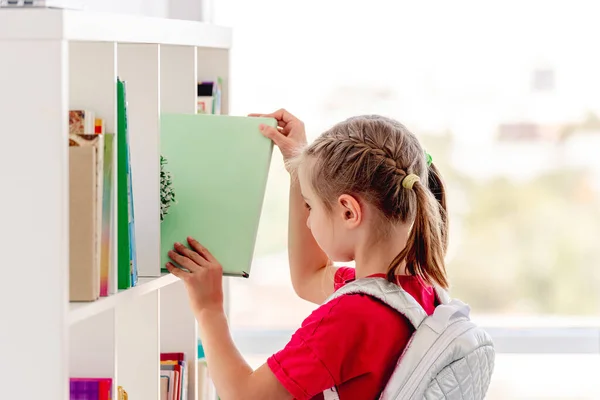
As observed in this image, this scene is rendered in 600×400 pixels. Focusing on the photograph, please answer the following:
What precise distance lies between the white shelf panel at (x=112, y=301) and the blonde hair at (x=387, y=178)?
0.30 m

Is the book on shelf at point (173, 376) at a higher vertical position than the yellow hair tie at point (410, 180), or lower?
lower

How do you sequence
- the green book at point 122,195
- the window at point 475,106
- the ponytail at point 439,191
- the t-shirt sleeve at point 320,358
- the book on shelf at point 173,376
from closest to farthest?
the green book at point 122,195 < the t-shirt sleeve at point 320,358 < the ponytail at point 439,191 < the book on shelf at point 173,376 < the window at point 475,106

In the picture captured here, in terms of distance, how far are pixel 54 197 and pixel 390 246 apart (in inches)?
23.5

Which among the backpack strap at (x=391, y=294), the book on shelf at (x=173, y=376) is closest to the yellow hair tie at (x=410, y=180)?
the backpack strap at (x=391, y=294)

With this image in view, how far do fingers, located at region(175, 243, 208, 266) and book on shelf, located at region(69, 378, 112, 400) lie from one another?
0.77 ft

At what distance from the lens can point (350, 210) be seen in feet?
4.56

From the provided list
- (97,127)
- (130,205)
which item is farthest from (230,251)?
(97,127)

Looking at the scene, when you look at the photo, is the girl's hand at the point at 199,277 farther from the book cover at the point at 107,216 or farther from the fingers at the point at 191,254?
the book cover at the point at 107,216

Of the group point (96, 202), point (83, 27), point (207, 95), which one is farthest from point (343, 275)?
point (83, 27)

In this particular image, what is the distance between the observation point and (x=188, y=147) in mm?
1489

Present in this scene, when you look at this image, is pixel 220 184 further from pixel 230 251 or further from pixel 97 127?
pixel 97 127

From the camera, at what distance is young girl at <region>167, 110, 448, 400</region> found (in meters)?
1.34

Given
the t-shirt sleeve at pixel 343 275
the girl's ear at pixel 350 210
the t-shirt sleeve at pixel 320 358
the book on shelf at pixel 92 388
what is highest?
the girl's ear at pixel 350 210

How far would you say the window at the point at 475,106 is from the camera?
7.72 feet
